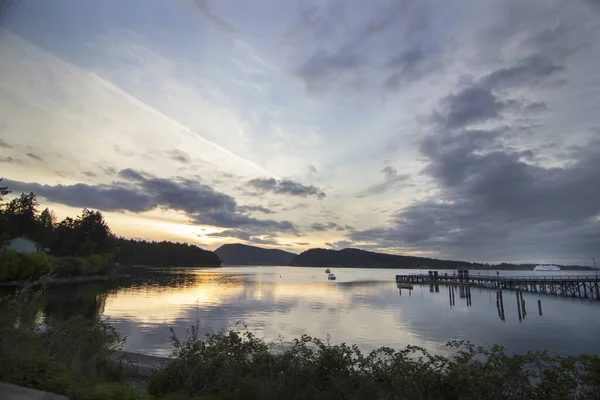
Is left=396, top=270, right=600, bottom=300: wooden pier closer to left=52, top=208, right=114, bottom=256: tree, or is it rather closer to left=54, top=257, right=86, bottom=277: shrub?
left=54, top=257, right=86, bottom=277: shrub

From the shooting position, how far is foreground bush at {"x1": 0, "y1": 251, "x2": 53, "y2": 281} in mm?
55250

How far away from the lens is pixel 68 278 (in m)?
78.7

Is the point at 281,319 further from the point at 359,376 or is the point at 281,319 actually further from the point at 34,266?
the point at 34,266

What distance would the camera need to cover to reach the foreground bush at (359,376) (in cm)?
752

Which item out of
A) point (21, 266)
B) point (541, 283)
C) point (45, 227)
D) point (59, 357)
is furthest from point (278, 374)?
point (45, 227)

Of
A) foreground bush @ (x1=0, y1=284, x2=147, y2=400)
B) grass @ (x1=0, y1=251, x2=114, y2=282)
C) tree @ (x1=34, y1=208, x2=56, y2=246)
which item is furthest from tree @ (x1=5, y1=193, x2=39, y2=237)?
foreground bush @ (x1=0, y1=284, x2=147, y2=400)

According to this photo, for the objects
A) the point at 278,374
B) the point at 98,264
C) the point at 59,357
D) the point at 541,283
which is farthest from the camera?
the point at 98,264

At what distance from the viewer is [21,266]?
58656 mm

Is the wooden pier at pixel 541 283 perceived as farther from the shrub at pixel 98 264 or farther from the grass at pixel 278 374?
the shrub at pixel 98 264

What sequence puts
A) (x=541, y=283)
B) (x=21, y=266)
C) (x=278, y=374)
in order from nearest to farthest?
1. (x=278, y=374)
2. (x=21, y=266)
3. (x=541, y=283)

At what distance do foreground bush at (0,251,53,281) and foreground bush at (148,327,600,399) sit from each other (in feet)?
193

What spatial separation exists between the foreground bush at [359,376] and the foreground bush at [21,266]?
5878 centimetres

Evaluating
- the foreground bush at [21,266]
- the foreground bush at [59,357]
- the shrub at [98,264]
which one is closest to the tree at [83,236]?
the shrub at [98,264]

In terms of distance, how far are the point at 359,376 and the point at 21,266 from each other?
69139 mm
